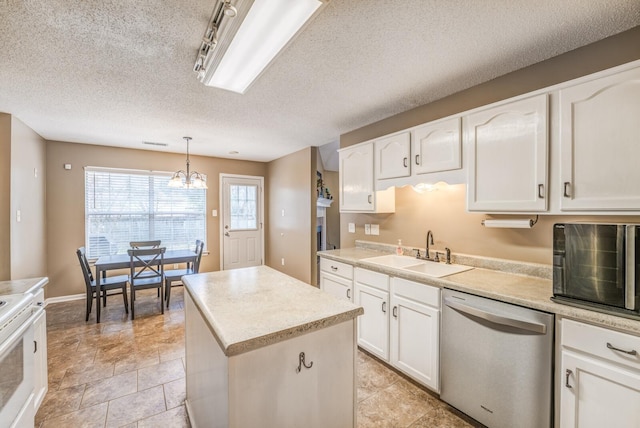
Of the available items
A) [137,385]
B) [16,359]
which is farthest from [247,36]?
[137,385]

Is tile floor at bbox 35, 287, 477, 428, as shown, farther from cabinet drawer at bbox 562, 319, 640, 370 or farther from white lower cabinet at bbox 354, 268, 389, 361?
cabinet drawer at bbox 562, 319, 640, 370

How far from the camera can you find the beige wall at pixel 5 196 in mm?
2883

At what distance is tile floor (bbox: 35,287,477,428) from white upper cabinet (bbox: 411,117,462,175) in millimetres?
1776

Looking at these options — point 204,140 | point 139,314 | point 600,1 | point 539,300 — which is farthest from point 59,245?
point 600,1

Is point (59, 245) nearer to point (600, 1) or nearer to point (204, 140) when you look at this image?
point (204, 140)

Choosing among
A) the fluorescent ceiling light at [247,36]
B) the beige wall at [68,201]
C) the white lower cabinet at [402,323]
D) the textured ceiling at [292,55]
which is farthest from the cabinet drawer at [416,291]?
the beige wall at [68,201]

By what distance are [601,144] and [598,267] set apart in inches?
26.9

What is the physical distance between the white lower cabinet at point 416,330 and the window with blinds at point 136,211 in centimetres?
419

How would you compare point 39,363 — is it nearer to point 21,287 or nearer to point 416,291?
point 21,287

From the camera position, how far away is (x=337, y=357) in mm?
1270

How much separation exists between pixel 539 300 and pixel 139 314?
4.23m

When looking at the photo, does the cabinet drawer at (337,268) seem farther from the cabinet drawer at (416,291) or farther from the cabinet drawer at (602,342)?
the cabinet drawer at (602,342)

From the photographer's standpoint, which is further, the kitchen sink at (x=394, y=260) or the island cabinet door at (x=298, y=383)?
the kitchen sink at (x=394, y=260)

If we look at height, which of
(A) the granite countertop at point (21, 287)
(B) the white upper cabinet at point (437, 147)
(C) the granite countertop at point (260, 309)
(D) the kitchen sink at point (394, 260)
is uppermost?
(B) the white upper cabinet at point (437, 147)
